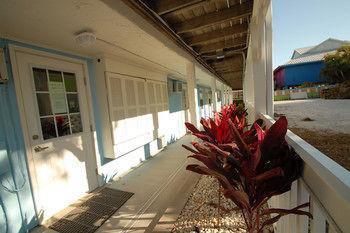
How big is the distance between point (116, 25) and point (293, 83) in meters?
25.9

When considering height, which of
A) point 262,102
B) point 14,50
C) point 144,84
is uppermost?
point 14,50

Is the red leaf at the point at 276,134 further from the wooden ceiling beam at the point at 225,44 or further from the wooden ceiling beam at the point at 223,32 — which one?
the wooden ceiling beam at the point at 225,44

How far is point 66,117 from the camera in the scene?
10.4 feet

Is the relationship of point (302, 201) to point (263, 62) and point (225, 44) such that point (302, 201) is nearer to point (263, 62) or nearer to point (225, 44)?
point (263, 62)

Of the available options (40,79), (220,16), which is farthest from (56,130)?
(220,16)

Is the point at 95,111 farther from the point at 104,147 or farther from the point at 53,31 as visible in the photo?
the point at 53,31

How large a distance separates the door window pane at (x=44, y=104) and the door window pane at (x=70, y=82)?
0.38m

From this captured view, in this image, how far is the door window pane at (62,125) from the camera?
3040 millimetres

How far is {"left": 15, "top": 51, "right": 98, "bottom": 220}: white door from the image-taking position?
2615 millimetres

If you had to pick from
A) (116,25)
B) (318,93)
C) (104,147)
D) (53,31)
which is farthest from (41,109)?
(318,93)

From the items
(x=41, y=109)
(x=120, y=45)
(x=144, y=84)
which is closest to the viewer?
(x=41, y=109)

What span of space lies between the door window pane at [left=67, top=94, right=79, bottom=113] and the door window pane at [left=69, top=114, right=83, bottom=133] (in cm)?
9

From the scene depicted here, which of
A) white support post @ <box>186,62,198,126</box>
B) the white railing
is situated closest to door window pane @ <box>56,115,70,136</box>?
white support post @ <box>186,62,198,126</box>

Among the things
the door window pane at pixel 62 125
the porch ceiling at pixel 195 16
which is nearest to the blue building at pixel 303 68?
the porch ceiling at pixel 195 16
